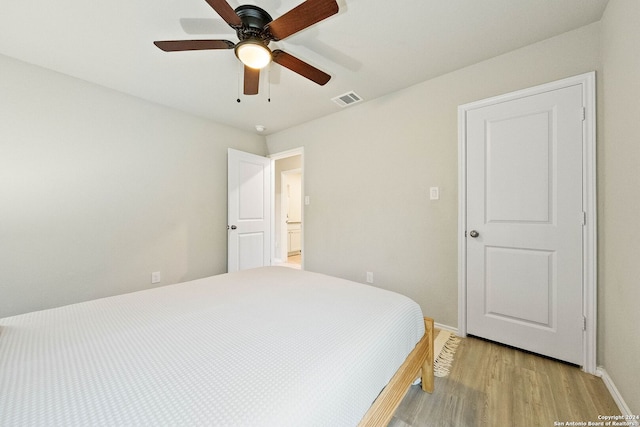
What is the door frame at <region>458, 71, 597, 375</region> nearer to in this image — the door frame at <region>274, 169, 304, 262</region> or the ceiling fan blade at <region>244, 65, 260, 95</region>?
the ceiling fan blade at <region>244, 65, 260, 95</region>

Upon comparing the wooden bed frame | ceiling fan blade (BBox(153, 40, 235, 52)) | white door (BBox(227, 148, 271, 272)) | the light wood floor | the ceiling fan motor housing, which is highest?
the ceiling fan motor housing

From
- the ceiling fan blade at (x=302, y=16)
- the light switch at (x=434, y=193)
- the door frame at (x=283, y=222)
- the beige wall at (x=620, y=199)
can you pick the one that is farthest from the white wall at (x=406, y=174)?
the door frame at (x=283, y=222)

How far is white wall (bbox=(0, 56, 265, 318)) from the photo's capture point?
205cm

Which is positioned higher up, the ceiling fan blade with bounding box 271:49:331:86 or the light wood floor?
the ceiling fan blade with bounding box 271:49:331:86

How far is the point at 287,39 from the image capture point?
185 centimetres

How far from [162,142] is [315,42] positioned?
210 cm

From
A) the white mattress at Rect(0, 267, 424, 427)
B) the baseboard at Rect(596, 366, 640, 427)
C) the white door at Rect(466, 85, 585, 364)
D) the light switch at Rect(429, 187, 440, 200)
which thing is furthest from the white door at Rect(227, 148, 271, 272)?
the baseboard at Rect(596, 366, 640, 427)

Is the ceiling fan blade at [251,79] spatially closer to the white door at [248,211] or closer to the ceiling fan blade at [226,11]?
the ceiling fan blade at [226,11]

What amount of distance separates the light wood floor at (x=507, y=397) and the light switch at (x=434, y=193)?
4.38 feet

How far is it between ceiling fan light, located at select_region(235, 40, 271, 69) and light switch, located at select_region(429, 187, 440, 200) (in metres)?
1.78

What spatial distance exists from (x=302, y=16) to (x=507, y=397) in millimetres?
2415

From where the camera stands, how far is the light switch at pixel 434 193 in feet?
7.75

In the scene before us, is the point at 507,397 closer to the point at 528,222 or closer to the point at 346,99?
the point at 528,222

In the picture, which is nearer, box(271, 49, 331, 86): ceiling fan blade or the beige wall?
the beige wall
